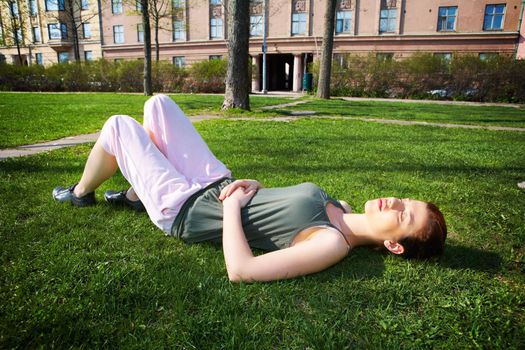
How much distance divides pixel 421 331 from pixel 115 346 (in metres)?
1.49

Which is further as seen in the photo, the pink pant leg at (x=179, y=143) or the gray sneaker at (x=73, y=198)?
the gray sneaker at (x=73, y=198)

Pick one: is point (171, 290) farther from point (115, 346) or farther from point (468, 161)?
point (468, 161)

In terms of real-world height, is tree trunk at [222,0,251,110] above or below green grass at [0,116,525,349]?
above

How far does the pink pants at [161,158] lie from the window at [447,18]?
36083 millimetres

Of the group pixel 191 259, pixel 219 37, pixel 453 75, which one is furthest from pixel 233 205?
pixel 219 37

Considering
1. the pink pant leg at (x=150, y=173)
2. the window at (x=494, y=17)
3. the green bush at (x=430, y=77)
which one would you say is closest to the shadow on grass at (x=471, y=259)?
the pink pant leg at (x=150, y=173)

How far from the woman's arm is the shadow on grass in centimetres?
93

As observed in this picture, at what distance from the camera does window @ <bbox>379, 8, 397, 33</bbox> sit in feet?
108

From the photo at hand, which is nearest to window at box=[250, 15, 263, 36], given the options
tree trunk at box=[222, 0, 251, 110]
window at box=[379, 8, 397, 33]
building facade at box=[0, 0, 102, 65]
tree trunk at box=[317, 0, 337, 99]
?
window at box=[379, 8, 397, 33]

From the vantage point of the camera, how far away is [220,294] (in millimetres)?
1980

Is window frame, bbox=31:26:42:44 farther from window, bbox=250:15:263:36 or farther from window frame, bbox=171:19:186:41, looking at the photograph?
window, bbox=250:15:263:36

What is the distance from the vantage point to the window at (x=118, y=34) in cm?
4241

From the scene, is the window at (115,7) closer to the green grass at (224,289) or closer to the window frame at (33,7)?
the window frame at (33,7)

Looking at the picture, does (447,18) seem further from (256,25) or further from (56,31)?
(56,31)
